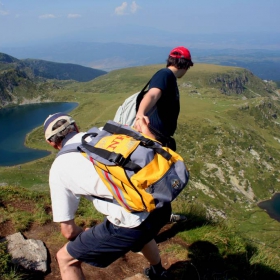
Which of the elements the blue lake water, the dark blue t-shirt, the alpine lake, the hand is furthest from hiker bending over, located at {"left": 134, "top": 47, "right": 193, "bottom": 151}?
the blue lake water

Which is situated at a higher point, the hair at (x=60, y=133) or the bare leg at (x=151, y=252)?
the hair at (x=60, y=133)

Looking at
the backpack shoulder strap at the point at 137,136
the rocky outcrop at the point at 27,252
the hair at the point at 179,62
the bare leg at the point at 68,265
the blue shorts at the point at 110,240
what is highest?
the hair at the point at 179,62

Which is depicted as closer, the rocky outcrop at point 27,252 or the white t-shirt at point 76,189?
the white t-shirt at point 76,189

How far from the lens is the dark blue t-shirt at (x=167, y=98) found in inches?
212

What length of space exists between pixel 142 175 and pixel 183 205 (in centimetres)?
556

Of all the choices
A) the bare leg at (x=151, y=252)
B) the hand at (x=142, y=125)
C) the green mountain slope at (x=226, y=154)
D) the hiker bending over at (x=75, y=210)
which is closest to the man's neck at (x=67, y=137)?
the hiker bending over at (x=75, y=210)

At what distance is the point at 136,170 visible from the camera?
122 inches

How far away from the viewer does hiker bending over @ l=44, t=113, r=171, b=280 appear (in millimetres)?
3326

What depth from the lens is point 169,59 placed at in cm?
570

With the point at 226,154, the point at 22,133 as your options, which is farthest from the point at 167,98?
the point at 22,133

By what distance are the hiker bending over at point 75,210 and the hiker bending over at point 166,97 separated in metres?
1.74

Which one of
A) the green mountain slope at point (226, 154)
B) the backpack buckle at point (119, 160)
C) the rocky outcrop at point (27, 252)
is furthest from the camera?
the green mountain slope at point (226, 154)

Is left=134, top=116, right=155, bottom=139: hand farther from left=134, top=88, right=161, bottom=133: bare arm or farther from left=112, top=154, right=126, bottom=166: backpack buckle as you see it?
left=112, top=154, right=126, bottom=166: backpack buckle

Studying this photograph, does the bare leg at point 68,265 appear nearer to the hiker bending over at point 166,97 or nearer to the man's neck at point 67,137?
the man's neck at point 67,137
